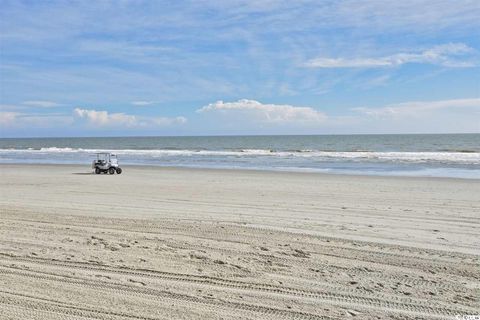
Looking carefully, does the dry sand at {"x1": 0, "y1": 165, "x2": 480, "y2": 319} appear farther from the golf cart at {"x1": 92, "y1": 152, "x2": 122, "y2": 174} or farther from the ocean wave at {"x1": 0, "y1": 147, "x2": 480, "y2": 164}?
the ocean wave at {"x1": 0, "y1": 147, "x2": 480, "y2": 164}

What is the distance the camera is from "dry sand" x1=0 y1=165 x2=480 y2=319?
13.6ft

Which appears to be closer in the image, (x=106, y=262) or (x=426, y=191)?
(x=106, y=262)

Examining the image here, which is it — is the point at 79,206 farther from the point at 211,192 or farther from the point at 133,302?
the point at 133,302

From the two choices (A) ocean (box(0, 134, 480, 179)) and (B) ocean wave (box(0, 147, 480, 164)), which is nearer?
(A) ocean (box(0, 134, 480, 179))

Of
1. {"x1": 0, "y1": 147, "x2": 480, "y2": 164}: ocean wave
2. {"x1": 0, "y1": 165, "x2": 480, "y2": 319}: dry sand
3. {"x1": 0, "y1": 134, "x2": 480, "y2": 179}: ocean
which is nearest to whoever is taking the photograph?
{"x1": 0, "y1": 165, "x2": 480, "y2": 319}: dry sand

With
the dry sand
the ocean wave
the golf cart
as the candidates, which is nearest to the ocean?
the ocean wave

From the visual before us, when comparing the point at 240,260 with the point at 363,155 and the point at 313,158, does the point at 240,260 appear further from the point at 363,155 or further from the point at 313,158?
the point at 363,155

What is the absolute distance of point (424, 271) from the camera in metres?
5.24

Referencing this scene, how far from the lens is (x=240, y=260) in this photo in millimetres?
5691

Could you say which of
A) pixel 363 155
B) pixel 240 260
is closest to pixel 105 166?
pixel 240 260

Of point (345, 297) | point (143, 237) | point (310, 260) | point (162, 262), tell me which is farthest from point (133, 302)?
point (143, 237)

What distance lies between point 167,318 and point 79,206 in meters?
7.41

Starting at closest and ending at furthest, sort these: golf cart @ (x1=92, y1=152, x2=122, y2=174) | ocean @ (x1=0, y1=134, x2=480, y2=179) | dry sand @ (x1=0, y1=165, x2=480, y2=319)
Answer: dry sand @ (x1=0, y1=165, x2=480, y2=319)
golf cart @ (x1=92, y1=152, x2=122, y2=174)
ocean @ (x1=0, y1=134, x2=480, y2=179)

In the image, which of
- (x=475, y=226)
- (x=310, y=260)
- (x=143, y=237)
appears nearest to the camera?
(x=310, y=260)
